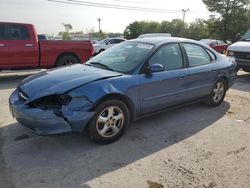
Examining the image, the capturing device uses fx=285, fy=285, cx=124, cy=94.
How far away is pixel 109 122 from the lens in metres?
4.14

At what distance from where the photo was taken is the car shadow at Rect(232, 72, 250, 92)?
27.3 feet

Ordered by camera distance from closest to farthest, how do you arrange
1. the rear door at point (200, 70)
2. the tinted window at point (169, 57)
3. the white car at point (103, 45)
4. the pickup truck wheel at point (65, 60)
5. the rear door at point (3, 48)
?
1. the tinted window at point (169, 57)
2. the rear door at point (200, 70)
3. the rear door at point (3, 48)
4. the pickup truck wheel at point (65, 60)
5. the white car at point (103, 45)

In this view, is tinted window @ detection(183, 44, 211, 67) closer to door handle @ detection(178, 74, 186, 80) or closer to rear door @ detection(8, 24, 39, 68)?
door handle @ detection(178, 74, 186, 80)

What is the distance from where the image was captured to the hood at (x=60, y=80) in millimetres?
3889

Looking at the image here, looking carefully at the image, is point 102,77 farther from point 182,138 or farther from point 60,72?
point 182,138

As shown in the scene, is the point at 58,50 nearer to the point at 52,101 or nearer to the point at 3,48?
the point at 3,48

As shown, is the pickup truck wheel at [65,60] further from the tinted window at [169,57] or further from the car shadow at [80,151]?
the tinted window at [169,57]

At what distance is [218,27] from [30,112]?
46878 mm

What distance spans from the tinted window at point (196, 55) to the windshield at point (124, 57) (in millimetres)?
928

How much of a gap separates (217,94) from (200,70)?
974mm

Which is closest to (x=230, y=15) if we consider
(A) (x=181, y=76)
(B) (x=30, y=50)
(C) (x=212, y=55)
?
(B) (x=30, y=50)

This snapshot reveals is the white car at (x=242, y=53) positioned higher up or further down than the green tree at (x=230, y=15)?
further down

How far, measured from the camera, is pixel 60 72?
4.57 meters

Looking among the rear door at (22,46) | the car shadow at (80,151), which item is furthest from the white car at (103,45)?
the car shadow at (80,151)
